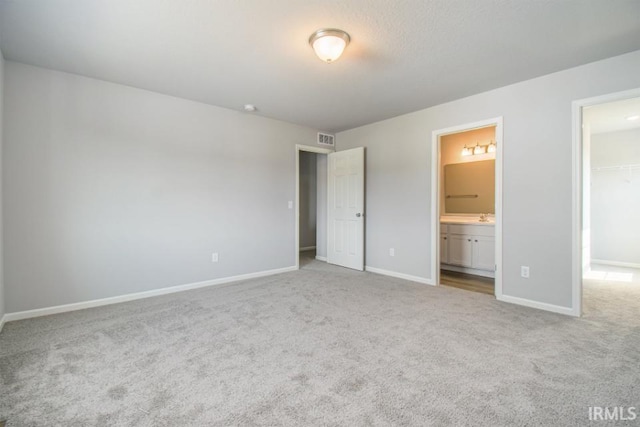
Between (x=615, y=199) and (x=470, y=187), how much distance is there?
8.49ft

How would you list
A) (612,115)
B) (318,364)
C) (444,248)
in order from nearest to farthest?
(318,364) → (612,115) → (444,248)

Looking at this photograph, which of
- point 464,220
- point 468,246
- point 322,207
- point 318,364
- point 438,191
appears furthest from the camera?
point 322,207

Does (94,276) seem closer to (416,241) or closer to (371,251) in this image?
(371,251)

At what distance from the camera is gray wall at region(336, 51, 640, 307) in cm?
281

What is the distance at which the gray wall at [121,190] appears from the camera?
277cm

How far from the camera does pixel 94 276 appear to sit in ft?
10.2

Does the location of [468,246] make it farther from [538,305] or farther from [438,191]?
[538,305]

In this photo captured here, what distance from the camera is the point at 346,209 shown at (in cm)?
503

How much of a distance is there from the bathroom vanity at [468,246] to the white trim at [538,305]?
1.08 m

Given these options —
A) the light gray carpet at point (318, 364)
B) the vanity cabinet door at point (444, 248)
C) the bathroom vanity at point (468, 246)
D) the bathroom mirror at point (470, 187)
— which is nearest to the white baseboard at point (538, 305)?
the light gray carpet at point (318, 364)

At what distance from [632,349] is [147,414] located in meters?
3.36

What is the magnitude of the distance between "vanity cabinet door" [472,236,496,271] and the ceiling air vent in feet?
9.75

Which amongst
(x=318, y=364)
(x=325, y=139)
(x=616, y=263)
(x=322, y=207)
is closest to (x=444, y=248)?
(x=322, y=207)

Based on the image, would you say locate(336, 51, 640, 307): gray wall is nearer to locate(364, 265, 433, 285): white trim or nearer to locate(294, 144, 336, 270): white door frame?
locate(364, 265, 433, 285): white trim
